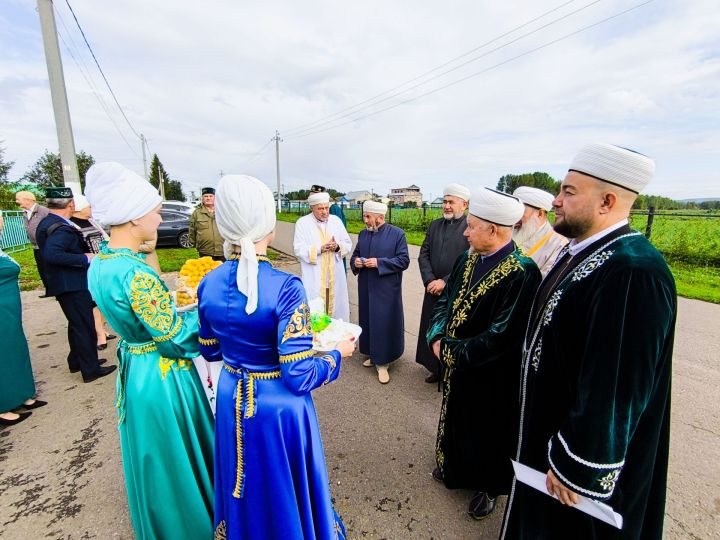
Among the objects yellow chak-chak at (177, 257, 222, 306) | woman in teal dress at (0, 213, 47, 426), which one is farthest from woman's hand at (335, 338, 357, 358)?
woman in teal dress at (0, 213, 47, 426)

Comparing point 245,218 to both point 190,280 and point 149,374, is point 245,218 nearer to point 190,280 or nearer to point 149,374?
point 149,374

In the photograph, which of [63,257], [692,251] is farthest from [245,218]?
[692,251]

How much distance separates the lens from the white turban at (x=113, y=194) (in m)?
1.70

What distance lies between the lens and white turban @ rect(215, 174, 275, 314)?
134cm

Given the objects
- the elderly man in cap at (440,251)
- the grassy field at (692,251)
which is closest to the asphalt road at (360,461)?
the elderly man in cap at (440,251)

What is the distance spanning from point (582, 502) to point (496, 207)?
4.98ft

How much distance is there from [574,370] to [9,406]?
477 centimetres

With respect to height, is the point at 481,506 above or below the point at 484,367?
below

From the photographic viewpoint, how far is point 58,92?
6938 mm

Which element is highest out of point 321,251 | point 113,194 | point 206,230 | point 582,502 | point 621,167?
point 621,167

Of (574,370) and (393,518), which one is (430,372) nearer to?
(393,518)

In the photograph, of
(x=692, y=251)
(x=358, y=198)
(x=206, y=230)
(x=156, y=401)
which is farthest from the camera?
(x=358, y=198)

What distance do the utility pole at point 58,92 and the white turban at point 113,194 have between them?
265 inches

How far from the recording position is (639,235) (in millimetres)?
1440
